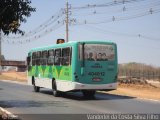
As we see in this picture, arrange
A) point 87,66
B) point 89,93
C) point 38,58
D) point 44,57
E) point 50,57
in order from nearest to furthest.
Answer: point 87,66
point 89,93
point 50,57
point 44,57
point 38,58

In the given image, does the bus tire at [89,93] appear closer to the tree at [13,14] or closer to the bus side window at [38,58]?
the bus side window at [38,58]

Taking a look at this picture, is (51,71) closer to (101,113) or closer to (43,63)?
(43,63)

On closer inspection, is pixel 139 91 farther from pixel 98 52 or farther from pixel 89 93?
pixel 98 52


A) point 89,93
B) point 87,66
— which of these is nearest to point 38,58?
point 89,93

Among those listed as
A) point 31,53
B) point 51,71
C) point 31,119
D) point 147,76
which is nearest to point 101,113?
point 31,119

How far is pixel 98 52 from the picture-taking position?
2603cm

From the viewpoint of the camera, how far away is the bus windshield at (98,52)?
25844mm

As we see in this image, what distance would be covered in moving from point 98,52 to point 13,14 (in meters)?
10.1

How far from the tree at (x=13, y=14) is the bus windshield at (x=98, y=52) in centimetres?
928

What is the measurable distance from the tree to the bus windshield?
30.4ft

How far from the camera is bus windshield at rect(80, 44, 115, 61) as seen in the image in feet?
84.8

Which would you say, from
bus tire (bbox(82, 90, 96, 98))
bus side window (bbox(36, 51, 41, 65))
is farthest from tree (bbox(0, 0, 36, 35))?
bus side window (bbox(36, 51, 41, 65))

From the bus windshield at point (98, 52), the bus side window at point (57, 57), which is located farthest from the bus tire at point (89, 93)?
the bus windshield at point (98, 52)

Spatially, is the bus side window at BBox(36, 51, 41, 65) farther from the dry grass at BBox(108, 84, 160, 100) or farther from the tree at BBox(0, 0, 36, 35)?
the tree at BBox(0, 0, 36, 35)
